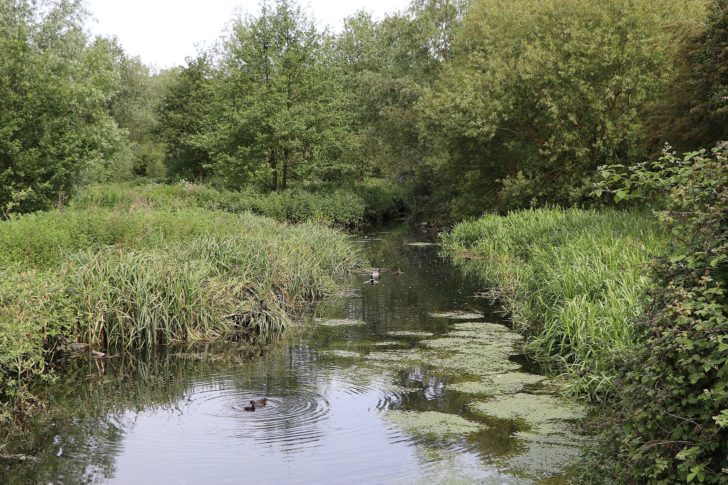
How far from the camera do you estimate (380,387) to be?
316 inches

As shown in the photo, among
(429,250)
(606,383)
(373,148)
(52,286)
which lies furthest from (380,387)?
(373,148)

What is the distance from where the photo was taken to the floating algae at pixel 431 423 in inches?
257

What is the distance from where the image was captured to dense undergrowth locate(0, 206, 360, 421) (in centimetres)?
769

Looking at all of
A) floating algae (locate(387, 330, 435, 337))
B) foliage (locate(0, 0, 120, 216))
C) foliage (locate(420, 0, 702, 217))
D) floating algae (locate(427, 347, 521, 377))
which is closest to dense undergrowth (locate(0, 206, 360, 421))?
floating algae (locate(387, 330, 435, 337))

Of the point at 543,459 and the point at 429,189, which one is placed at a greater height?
the point at 429,189

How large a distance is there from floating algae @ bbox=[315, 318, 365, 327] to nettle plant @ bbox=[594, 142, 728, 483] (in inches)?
294

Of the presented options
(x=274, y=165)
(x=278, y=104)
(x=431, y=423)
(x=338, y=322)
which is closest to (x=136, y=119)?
(x=274, y=165)

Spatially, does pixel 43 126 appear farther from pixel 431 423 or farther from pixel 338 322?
pixel 431 423

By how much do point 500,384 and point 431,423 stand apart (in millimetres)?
1468

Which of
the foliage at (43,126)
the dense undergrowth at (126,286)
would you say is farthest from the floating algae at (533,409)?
the foliage at (43,126)

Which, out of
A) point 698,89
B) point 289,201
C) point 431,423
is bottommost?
point 431,423

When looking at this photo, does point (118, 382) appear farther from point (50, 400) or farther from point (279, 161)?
point (279, 161)

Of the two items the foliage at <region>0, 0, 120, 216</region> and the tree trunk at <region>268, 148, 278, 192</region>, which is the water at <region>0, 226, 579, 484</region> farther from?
the tree trunk at <region>268, 148, 278, 192</region>

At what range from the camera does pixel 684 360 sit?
3.55 metres
